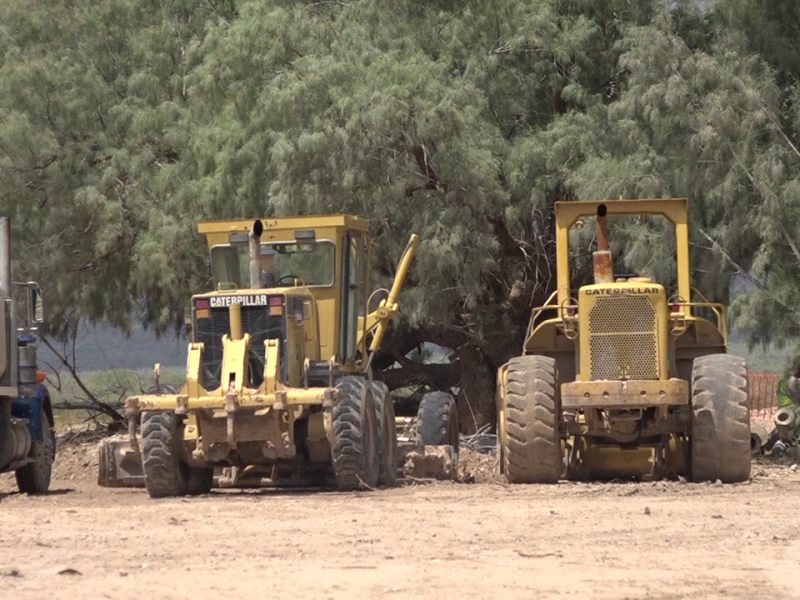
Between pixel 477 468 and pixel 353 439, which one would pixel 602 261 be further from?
pixel 477 468

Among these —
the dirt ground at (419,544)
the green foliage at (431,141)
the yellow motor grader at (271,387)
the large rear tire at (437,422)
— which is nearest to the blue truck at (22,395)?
the yellow motor grader at (271,387)

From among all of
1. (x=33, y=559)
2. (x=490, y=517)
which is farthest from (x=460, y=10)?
(x=33, y=559)

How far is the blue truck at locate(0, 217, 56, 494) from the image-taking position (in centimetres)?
1577

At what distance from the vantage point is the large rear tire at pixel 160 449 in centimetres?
1375

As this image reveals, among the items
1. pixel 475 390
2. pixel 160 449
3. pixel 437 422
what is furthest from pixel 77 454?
pixel 160 449

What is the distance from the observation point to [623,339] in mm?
14398

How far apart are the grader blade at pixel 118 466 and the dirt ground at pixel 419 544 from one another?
0.98 metres

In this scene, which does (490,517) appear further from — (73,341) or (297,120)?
(73,341)

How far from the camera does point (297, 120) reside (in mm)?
21312

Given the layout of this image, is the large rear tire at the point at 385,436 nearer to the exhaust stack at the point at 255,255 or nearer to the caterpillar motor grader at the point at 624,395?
the caterpillar motor grader at the point at 624,395

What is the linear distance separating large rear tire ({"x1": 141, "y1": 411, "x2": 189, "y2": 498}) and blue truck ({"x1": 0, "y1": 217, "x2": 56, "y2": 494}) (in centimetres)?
250

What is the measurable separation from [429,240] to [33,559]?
12.9 meters

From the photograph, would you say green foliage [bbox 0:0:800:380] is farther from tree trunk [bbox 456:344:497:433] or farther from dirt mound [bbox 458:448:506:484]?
dirt mound [bbox 458:448:506:484]

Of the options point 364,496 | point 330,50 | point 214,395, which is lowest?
point 364,496
